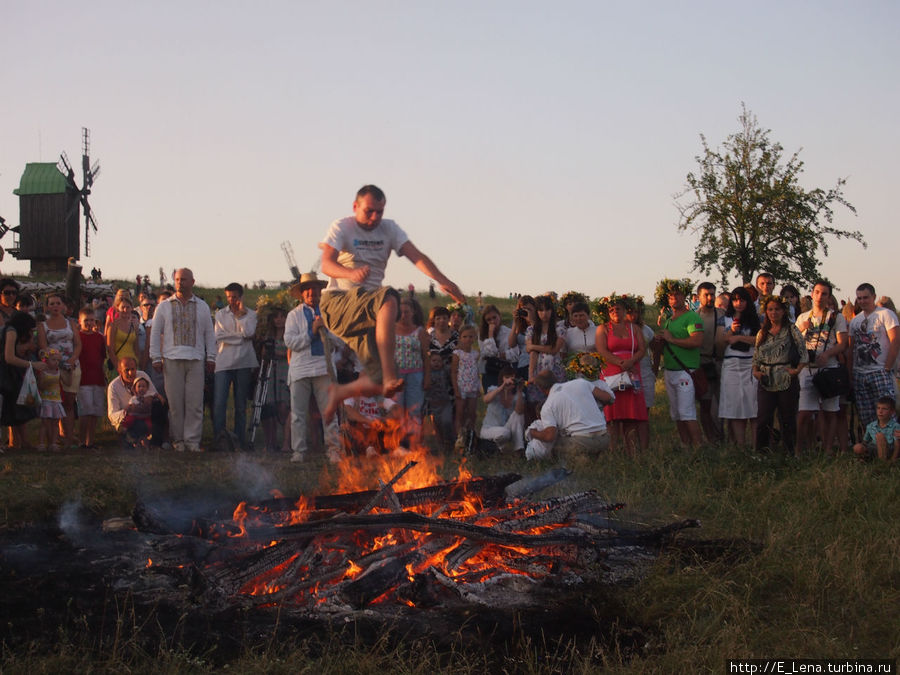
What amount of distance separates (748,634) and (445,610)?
5.54 ft

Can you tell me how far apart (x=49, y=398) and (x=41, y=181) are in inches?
1816

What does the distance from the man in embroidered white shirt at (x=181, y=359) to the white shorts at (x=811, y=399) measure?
746cm

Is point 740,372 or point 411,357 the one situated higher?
point 411,357

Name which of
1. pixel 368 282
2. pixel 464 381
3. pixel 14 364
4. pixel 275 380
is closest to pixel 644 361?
pixel 464 381

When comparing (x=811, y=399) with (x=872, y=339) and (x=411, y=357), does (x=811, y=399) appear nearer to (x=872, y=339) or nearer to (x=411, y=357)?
(x=872, y=339)

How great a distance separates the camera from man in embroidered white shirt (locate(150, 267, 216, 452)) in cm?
1218

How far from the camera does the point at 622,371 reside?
1092 cm

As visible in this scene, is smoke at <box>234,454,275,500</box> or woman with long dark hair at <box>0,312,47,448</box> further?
woman with long dark hair at <box>0,312,47,448</box>

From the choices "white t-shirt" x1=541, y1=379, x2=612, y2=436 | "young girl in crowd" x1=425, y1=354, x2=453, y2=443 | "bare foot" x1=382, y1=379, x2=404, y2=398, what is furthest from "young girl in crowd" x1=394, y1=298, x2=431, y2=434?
"bare foot" x1=382, y1=379, x2=404, y2=398

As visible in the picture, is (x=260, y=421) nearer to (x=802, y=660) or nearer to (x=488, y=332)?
(x=488, y=332)

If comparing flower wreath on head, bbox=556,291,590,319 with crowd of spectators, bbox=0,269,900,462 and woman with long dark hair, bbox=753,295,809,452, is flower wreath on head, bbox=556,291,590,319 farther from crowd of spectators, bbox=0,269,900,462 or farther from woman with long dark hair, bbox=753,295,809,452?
woman with long dark hair, bbox=753,295,809,452

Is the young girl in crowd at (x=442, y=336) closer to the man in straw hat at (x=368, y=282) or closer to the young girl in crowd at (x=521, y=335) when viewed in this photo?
the young girl in crowd at (x=521, y=335)

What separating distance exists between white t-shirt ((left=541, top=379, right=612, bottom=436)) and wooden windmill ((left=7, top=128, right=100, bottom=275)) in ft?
155

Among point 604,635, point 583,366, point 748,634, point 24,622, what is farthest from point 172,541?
point 583,366
